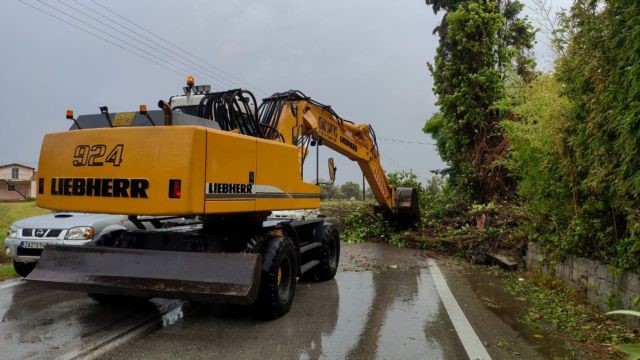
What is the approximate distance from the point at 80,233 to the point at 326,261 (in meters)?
4.01

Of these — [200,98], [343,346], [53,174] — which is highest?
[200,98]

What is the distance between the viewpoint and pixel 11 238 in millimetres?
8203

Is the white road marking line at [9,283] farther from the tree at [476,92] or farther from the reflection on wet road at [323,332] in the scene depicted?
the tree at [476,92]

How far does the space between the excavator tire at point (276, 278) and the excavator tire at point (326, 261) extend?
6.41ft

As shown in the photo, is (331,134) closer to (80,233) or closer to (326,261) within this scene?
(326,261)

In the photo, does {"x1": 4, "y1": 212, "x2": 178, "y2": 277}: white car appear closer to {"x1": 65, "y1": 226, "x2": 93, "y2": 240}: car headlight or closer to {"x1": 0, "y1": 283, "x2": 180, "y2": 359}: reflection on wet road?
{"x1": 65, "y1": 226, "x2": 93, "y2": 240}: car headlight

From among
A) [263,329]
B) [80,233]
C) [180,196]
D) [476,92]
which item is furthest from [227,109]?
[476,92]

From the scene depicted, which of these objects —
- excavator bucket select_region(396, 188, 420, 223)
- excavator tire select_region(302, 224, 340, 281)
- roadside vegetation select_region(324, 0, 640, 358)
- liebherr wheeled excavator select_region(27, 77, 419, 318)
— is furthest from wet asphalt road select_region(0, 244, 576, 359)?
excavator bucket select_region(396, 188, 420, 223)

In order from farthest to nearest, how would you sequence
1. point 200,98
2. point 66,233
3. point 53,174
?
point 66,233, point 200,98, point 53,174

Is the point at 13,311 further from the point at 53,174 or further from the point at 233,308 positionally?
the point at 233,308

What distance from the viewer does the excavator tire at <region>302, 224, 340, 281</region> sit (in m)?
8.97

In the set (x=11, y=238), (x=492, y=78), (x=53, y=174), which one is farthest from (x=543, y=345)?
(x=492, y=78)

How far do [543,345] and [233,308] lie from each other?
12.4ft

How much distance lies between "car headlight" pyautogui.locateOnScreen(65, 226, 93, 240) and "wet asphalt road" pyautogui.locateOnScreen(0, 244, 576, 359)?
3.01ft
